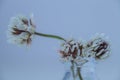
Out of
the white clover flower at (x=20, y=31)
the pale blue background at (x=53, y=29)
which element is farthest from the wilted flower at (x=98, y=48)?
the pale blue background at (x=53, y=29)

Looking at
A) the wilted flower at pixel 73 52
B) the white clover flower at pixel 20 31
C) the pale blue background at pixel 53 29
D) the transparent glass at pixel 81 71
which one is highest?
the pale blue background at pixel 53 29

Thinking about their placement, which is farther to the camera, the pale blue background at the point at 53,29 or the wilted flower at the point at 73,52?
the pale blue background at the point at 53,29

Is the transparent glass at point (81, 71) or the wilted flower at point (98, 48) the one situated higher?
the wilted flower at point (98, 48)

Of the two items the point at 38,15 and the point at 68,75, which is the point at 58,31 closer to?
the point at 38,15

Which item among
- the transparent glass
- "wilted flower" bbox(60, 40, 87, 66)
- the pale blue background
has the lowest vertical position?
the transparent glass

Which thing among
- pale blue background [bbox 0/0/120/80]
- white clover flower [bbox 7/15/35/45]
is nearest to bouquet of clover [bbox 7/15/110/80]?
white clover flower [bbox 7/15/35/45]

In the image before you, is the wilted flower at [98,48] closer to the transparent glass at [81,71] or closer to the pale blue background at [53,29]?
the transparent glass at [81,71]

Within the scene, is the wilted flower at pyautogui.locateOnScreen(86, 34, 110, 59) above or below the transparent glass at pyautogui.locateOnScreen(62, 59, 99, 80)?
above

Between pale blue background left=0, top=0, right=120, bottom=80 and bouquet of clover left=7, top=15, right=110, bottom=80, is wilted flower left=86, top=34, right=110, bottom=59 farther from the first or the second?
pale blue background left=0, top=0, right=120, bottom=80
